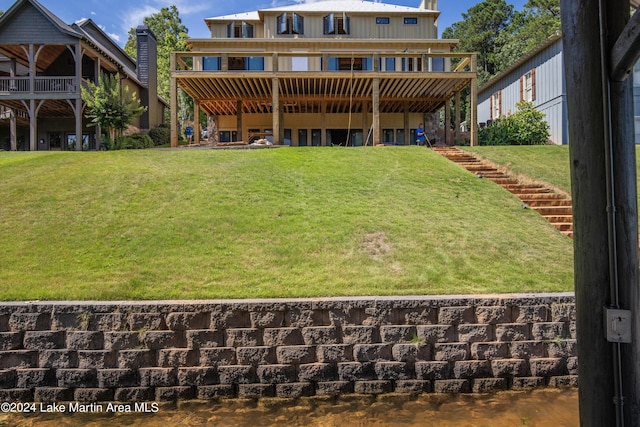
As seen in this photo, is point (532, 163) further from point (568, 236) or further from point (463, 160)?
point (568, 236)

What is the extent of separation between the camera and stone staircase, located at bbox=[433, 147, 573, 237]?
8109 mm

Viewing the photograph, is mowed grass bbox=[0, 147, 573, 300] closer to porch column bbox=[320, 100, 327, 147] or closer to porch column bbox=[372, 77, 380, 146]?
porch column bbox=[372, 77, 380, 146]

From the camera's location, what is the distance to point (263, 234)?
675cm

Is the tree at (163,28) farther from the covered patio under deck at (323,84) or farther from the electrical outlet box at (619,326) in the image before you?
the electrical outlet box at (619,326)

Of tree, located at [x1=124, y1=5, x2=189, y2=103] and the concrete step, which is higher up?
tree, located at [x1=124, y1=5, x2=189, y2=103]

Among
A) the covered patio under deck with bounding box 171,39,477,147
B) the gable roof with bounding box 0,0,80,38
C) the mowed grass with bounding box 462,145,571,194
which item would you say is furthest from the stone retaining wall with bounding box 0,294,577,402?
the gable roof with bounding box 0,0,80,38

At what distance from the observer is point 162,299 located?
4781 mm

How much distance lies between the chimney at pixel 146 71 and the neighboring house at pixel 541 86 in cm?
2062

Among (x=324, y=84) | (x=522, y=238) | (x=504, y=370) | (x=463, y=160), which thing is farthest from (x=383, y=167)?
(x=324, y=84)

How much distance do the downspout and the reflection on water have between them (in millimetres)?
1780

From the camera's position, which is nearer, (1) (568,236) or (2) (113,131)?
(1) (568,236)

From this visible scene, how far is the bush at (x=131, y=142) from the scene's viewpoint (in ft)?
58.9

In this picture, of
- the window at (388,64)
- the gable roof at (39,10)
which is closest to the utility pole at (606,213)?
the window at (388,64)

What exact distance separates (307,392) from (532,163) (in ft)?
33.7
